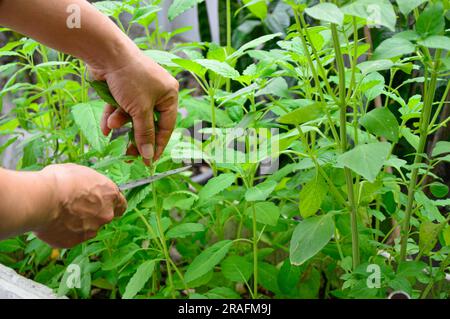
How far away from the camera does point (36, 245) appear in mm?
1083

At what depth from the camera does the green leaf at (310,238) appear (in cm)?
75

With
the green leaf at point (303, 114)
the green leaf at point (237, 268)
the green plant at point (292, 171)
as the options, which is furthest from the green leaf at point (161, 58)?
the green leaf at point (237, 268)

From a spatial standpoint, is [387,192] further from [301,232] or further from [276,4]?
[276,4]

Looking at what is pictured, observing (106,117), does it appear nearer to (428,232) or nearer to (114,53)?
(114,53)

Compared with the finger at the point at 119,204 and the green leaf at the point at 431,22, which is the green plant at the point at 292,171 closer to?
the green leaf at the point at 431,22

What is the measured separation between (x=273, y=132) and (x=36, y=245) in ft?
1.52

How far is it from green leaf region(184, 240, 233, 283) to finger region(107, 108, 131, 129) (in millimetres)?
234

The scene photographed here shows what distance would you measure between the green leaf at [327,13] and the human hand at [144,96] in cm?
32

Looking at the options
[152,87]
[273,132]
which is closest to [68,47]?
[152,87]

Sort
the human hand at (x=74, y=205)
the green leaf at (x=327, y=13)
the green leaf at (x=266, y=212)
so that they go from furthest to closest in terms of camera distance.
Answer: the green leaf at (x=266, y=212) < the human hand at (x=74, y=205) < the green leaf at (x=327, y=13)

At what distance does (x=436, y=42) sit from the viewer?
2.11 feet

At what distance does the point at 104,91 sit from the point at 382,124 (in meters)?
0.38

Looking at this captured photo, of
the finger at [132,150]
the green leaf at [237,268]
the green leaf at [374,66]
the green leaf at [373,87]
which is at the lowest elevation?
the green leaf at [237,268]
